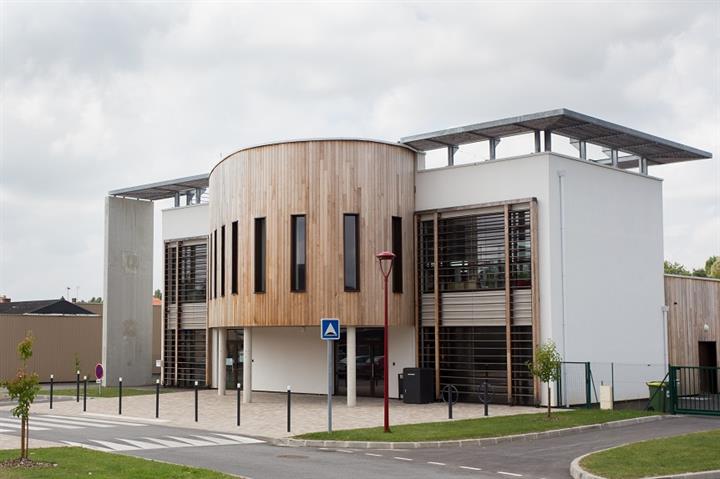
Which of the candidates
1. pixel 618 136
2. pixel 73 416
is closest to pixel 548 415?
pixel 618 136

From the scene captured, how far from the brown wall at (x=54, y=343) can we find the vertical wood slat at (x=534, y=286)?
1006 inches

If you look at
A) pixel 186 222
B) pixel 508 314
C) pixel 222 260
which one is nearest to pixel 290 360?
pixel 222 260

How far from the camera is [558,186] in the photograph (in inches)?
1086

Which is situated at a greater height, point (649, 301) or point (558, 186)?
point (558, 186)

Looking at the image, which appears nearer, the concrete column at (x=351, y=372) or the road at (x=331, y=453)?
the road at (x=331, y=453)

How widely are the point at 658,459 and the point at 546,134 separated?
15.2m

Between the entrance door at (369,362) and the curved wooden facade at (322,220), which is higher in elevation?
the curved wooden facade at (322,220)

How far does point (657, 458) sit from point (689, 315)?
19.8 m

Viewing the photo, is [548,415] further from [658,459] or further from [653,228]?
[653,228]

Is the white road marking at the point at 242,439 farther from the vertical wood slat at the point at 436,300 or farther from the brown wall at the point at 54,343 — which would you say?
the brown wall at the point at 54,343

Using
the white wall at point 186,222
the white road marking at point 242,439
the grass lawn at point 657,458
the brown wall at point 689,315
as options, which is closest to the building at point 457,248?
the brown wall at point 689,315

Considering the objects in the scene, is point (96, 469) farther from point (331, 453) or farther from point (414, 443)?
point (414, 443)

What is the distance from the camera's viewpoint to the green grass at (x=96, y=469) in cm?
1292

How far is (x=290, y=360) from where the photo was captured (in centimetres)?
3503
